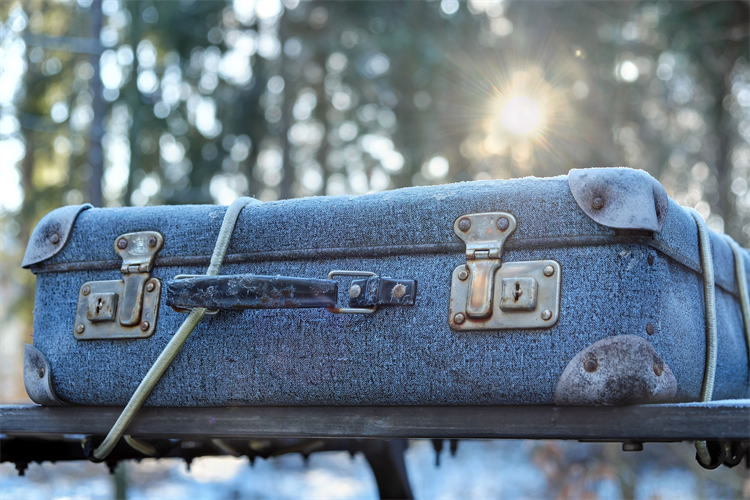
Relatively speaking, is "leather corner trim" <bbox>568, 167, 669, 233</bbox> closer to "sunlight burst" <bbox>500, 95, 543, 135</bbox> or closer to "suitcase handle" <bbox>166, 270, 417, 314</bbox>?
"suitcase handle" <bbox>166, 270, 417, 314</bbox>

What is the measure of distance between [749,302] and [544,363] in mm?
639

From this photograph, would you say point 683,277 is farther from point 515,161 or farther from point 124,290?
point 515,161

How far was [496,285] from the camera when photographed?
3.17 ft

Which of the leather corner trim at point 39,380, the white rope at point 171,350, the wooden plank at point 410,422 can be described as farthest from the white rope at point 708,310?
the leather corner trim at point 39,380

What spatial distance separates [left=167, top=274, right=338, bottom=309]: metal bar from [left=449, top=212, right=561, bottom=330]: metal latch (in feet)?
0.61

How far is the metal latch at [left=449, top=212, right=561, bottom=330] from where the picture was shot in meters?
0.94

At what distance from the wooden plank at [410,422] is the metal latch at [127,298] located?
14 cm

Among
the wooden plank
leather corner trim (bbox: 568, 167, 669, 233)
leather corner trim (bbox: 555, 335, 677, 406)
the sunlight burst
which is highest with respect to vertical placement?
the sunlight burst

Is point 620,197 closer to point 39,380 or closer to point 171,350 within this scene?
point 171,350

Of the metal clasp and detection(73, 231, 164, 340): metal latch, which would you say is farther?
detection(73, 231, 164, 340): metal latch

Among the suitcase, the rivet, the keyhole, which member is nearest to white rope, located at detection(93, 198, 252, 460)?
the suitcase

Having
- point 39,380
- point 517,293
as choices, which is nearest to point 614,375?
point 517,293

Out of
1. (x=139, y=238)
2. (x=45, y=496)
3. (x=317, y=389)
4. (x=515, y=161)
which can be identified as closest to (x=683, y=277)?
(x=317, y=389)

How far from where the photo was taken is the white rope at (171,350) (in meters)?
1.10
